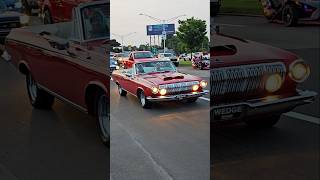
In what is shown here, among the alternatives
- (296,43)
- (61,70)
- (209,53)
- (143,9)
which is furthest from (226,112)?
(61,70)

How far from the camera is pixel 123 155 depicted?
2402 millimetres

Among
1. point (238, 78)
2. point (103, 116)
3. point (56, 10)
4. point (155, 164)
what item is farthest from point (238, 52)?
point (56, 10)

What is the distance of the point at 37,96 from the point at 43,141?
0.24 m

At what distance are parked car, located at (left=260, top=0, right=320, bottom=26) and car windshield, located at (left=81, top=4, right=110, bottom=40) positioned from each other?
0.68 meters

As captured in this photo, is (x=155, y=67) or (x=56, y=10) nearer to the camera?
(x=155, y=67)

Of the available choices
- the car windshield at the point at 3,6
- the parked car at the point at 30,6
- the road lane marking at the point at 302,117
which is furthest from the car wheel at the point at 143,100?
the car windshield at the point at 3,6

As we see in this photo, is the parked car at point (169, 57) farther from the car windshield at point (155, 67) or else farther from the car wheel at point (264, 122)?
the car wheel at point (264, 122)

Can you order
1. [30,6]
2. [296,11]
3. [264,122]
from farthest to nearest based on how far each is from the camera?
[30,6]
[264,122]
[296,11]

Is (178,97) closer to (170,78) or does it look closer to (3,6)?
(170,78)

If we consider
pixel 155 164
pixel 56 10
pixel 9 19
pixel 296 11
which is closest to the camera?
pixel 296 11

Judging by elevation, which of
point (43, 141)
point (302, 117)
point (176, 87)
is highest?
point (176, 87)

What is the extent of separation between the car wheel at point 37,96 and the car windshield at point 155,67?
80 cm

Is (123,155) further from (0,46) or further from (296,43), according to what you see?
(0,46)

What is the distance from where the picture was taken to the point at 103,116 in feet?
8.11
